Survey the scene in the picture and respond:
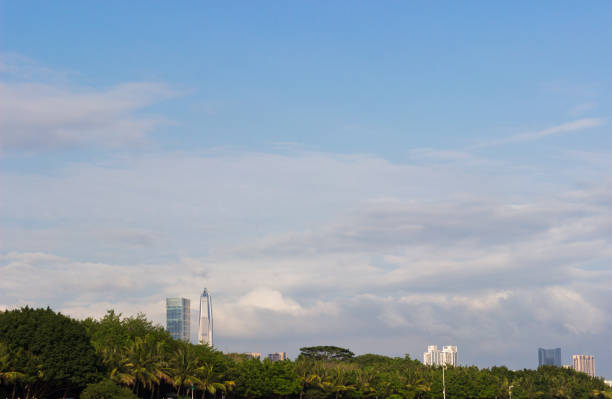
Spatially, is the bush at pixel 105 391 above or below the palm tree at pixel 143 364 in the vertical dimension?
below

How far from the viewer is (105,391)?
80688 millimetres

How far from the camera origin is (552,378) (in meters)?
175

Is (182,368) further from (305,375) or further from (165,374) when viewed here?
(305,375)

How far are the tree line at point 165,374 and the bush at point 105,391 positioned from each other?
10cm

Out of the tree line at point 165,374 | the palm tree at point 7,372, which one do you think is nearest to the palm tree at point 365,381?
the tree line at point 165,374

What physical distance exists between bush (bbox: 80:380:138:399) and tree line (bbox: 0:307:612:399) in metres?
0.10

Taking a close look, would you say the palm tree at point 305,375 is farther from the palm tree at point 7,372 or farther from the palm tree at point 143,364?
the palm tree at point 7,372

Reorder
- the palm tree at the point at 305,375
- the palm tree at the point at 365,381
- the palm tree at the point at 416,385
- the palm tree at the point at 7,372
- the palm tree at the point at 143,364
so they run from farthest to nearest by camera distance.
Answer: the palm tree at the point at 416,385 → the palm tree at the point at 365,381 → the palm tree at the point at 305,375 → the palm tree at the point at 143,364 → the palm tree at the point at 7,372

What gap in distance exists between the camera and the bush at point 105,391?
262ft

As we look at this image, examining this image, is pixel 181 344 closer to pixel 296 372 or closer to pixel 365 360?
pixel 296 372

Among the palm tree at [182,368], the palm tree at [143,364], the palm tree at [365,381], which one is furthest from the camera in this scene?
the palm tree at [365,381]

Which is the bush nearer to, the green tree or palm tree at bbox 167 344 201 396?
the green tree

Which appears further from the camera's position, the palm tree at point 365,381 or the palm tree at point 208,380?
the palm tree at point 365,381

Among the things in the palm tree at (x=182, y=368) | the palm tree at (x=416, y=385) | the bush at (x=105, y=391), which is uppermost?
the palm tree at (x=182, y=368)
